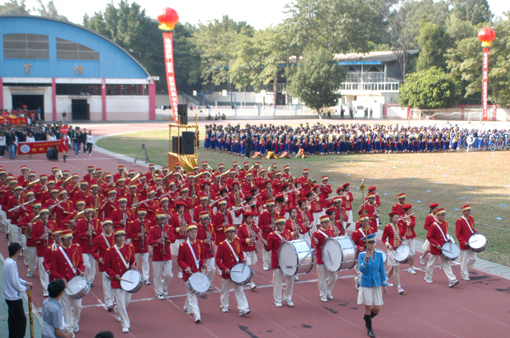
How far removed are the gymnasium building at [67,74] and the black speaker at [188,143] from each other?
38.8m

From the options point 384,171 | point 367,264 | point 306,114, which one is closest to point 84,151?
point 384,171

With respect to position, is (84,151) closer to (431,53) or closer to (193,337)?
(193,337)

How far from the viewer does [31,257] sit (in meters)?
10.4

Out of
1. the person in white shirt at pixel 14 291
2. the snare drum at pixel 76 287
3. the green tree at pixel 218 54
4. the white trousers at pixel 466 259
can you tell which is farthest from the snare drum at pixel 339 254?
the green tree at pixel 218 54

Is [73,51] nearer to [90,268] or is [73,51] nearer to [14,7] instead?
[90,268]

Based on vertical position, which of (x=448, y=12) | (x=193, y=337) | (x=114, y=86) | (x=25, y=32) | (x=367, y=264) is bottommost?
(x=193, y=337)

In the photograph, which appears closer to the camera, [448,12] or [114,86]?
[114,86]

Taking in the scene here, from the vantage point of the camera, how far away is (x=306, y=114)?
240 feet

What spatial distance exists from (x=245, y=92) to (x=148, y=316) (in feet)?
254

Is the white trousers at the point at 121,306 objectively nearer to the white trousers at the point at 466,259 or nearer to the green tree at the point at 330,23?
the white trousers at the point at 466,259

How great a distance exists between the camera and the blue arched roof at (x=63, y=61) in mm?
52031

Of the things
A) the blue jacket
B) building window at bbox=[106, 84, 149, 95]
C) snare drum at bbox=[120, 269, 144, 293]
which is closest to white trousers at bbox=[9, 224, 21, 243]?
snare drum at bbox=[120, 269, 144, 293]

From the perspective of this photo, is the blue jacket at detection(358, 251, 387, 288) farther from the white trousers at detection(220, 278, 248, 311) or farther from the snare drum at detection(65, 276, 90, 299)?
the snare drum at detection(65, 276, 90, 299)

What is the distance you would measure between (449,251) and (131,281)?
248 inches
